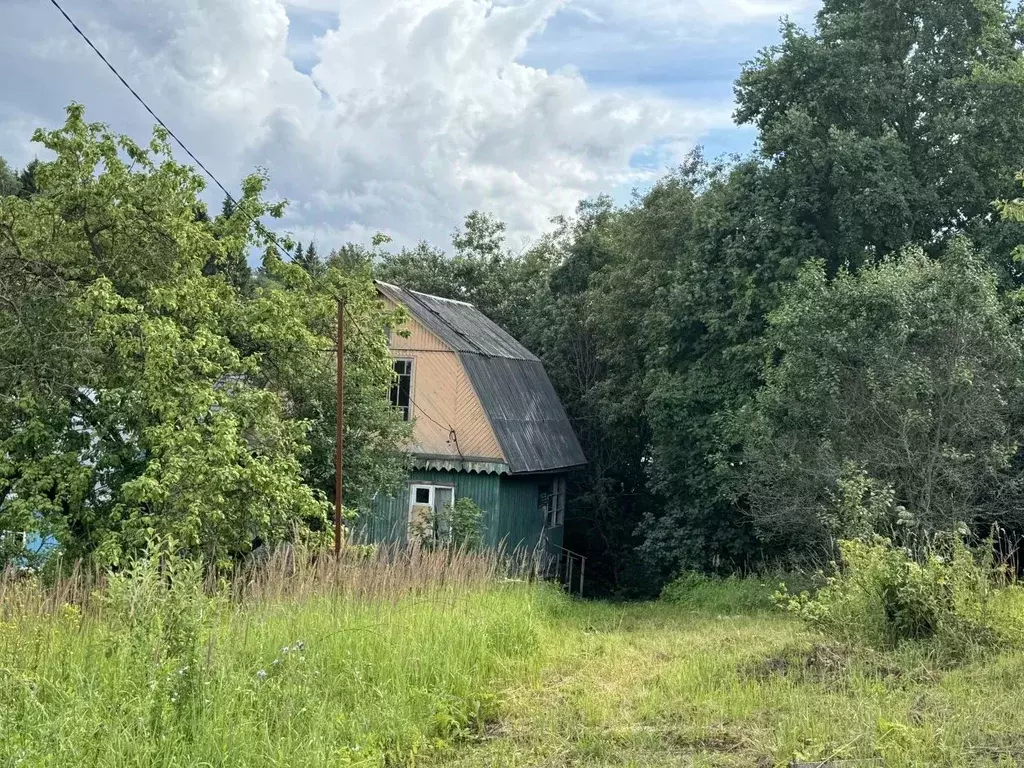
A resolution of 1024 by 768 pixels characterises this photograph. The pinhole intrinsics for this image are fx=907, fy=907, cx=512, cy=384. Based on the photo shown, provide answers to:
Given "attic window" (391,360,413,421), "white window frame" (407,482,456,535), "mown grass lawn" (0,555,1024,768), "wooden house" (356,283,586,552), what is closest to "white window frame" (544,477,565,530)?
"wooden house" (356,283,586,552)

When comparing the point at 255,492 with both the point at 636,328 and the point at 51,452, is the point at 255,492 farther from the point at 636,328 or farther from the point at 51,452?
the point at 636,328

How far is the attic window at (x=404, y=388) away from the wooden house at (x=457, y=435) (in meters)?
0.02

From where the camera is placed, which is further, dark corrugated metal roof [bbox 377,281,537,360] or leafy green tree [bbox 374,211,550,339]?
leafy green tree [bbox 374,211,550,339]

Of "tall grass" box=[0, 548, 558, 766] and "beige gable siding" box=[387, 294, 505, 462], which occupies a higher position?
"beige gable siding" box=[387, 294, 505, 462]

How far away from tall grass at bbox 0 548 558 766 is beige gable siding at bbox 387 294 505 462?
11607 millimetres

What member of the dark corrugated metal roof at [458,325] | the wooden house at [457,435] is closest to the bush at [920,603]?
the wooden house at [457,435]

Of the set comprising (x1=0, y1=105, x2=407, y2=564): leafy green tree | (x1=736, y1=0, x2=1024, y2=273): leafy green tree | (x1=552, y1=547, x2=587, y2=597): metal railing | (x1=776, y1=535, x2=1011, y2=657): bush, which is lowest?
(x1=552, y1=547, x2=587, y2=597): metal railing

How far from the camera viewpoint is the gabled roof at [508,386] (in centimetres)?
2017

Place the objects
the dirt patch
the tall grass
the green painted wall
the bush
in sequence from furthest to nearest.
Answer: the green painted wall
the bush
the dirt patch
the tall grass

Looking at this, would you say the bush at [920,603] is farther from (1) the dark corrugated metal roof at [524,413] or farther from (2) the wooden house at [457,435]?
(1) the dark corrugated metal roof at [524,413]

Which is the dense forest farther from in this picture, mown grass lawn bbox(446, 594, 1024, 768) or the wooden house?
the wooden house

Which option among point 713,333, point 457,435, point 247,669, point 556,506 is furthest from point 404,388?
point 247,669

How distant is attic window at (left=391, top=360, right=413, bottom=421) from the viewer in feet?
67.1

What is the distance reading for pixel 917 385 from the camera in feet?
44.3
